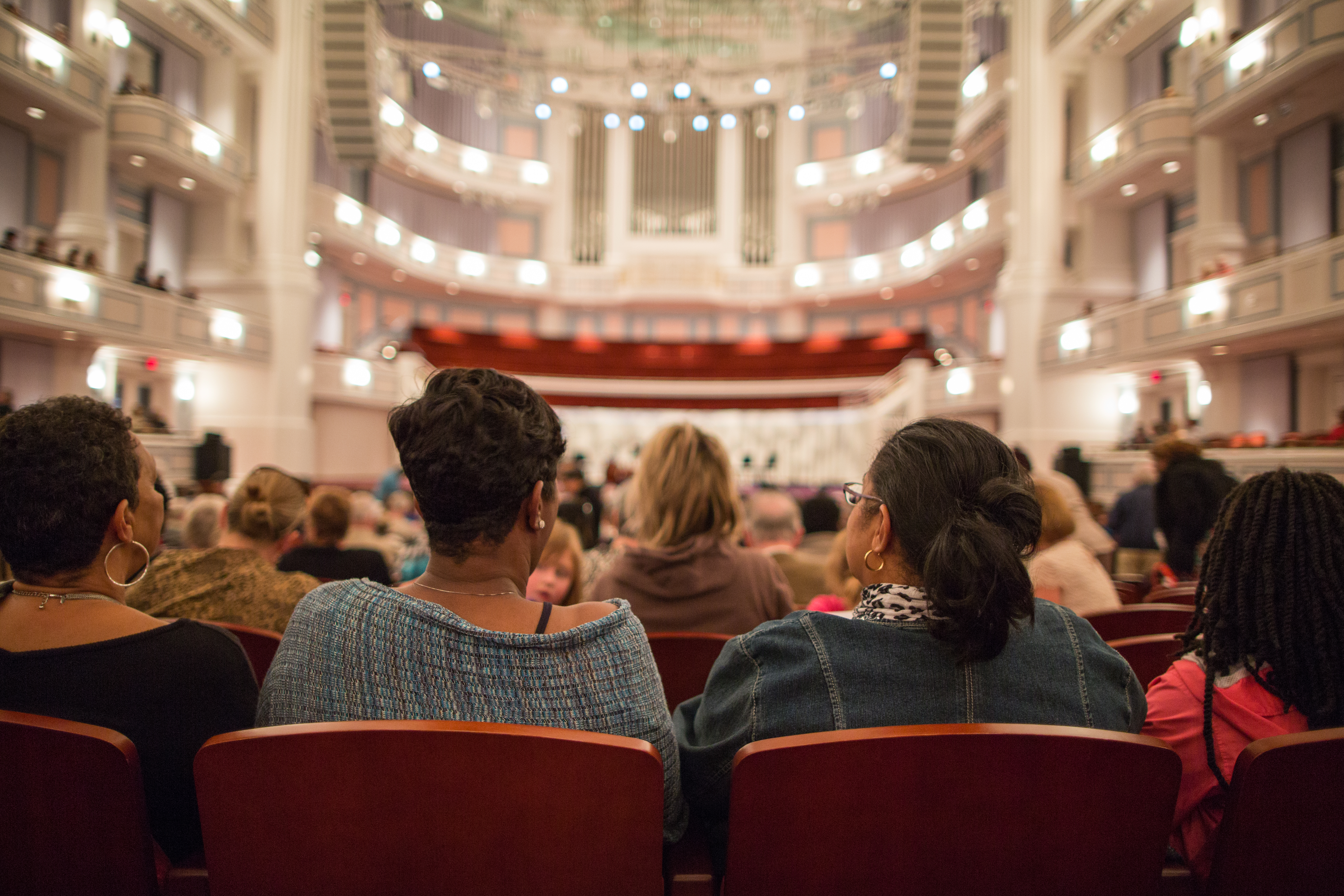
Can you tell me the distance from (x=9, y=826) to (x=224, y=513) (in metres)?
1.95

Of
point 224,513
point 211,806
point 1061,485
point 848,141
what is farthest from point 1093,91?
point 211,806

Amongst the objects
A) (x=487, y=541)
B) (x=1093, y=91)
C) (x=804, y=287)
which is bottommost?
(x=487, y=541)

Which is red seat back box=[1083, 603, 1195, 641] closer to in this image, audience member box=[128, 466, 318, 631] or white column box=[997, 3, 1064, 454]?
audience member box=[128, 466, 318, 631]

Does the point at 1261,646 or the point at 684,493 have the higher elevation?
the point at 684,493

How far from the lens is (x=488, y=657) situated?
105cm

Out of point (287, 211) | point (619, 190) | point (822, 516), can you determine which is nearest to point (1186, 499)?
point (822, 516)

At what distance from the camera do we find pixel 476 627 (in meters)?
1.07

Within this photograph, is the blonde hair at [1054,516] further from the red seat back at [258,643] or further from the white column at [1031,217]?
the white column at [1031,217]

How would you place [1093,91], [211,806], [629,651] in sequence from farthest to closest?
1. [1093,91]
2. [629,651]
3. [211,806]

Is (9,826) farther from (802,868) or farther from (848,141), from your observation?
(848,141)

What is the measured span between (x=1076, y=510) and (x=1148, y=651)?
5.06 ft

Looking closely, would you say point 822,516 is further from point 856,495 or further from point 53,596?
point 53,596

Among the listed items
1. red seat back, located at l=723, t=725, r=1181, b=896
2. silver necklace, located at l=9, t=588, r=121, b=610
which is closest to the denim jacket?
red seat back, located at l=723, t=725, r=1181, b=896

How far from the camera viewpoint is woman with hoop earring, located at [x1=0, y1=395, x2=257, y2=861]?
1.15m
